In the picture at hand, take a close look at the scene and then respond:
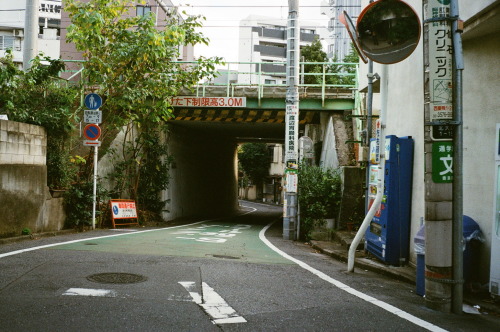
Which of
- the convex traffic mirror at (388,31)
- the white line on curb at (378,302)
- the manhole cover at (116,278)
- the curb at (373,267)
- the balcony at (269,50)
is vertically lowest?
the curb at (373,267)

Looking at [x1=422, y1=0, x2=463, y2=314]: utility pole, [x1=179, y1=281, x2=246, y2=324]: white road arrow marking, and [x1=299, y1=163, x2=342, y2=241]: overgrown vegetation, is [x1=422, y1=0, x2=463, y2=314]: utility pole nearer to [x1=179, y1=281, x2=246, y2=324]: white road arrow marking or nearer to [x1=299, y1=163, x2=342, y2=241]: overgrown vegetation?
[x1=179, y1=281, x2=246, y2=324]: white road arrow marking

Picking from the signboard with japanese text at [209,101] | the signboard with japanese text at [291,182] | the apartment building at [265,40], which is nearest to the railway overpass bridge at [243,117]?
the signboard with japanese text at [209,101]

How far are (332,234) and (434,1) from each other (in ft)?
29.4

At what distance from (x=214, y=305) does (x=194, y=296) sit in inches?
16.0

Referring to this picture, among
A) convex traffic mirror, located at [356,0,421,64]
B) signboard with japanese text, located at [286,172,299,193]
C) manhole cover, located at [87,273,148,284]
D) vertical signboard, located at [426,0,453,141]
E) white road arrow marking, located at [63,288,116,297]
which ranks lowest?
manhole cover, located at [87,273,148,284]

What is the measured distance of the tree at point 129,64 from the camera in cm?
1363

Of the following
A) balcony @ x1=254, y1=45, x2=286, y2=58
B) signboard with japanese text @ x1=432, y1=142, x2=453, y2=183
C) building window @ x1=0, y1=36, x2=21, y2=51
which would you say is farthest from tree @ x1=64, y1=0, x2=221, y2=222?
balcony @ x1=254, y1=45, x2=286, y2=58

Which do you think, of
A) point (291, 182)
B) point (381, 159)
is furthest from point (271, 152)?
point (381, 159)

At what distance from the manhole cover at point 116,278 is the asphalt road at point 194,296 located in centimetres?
1

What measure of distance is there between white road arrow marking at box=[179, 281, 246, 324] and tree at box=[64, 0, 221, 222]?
9.55 meters

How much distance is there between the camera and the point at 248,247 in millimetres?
10867

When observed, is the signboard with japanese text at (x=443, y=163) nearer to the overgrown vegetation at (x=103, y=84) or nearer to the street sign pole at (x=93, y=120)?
the overgrown vegetation at (x=103, y=84)

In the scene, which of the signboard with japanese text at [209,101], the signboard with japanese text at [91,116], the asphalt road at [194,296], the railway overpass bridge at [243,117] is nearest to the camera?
the asphalt road at [194,296]

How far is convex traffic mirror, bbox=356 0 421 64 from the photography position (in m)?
6.22
